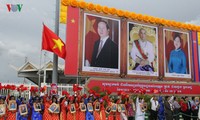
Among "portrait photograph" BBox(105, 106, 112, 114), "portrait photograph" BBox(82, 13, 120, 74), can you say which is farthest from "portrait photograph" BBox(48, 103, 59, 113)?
"portrait photograph" BBox(82, 13, 120, 74)

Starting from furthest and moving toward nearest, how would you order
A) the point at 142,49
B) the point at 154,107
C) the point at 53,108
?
Result: the point at 142,49 < the point at 154,107 < the point at 53,108

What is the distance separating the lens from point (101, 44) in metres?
12.7

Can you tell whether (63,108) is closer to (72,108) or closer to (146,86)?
(72,108)

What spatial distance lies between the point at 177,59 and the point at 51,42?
23.7 ft

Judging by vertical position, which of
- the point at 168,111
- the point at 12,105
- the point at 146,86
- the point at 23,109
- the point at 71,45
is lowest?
the point at 168,111

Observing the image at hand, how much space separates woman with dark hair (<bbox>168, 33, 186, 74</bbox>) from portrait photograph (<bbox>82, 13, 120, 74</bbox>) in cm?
339

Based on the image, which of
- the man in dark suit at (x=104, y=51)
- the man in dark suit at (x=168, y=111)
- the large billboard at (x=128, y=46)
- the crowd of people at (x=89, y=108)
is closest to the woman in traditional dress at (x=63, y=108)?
the crowd of people at (x=89, y=108)

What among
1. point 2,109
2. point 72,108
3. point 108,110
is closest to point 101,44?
point 108,110

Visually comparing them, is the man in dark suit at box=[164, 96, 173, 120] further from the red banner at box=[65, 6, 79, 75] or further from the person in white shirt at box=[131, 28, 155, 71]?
the red banner at box=[65, 6, 79, 75]

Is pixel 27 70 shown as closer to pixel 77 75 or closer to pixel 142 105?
pixel 77 75

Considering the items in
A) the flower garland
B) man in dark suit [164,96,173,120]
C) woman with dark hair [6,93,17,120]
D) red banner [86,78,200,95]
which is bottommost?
man in dark suit [164,96,173,120]

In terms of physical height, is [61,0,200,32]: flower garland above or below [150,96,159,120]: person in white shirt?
above

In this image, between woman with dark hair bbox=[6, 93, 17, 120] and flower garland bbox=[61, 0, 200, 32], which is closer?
woman with dark hair bbox=[6, 93, 17, 120]

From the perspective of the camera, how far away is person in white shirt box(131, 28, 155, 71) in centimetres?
1358
